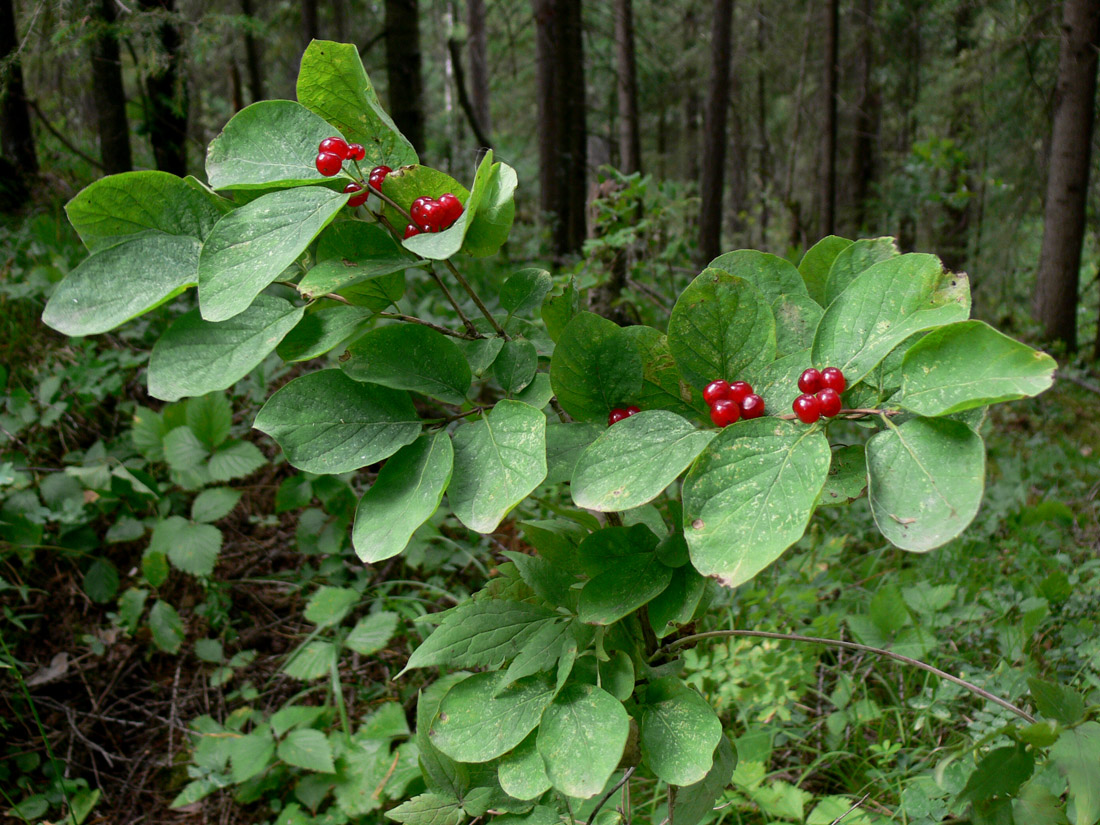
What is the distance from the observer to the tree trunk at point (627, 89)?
7047 millimetres

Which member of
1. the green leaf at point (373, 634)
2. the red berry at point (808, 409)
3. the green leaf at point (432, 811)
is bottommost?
the green leaf at point (373, 634)

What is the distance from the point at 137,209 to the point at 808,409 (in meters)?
0.75

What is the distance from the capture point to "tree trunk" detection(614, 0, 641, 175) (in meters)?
7.05

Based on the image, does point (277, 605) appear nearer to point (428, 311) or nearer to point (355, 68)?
point (428, 311)

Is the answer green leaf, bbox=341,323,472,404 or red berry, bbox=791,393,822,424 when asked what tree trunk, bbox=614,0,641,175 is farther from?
red berry, bbox=791,393,822,424

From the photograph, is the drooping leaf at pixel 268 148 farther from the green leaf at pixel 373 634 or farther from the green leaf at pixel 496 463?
the green leaf at pixel 373 634

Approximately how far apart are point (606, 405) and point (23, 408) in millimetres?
2894

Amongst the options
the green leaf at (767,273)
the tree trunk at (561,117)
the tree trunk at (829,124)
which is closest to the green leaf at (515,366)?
the green leaf at (767,273)

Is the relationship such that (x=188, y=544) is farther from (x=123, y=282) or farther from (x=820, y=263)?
(x=820, y=263)

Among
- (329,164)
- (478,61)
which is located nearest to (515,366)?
(329,164)

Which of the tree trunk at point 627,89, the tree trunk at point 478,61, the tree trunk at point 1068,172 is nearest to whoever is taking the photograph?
A: the tree trunk at point 1068,172

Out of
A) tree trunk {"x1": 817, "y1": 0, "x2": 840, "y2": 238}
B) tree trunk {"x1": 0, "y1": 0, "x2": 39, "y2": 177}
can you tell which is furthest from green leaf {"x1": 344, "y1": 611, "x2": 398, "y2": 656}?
tree trunk {"x1": 817, "y1": 0, "x2": 840, "y2": 238}

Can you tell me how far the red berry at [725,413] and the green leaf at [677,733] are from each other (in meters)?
0.36

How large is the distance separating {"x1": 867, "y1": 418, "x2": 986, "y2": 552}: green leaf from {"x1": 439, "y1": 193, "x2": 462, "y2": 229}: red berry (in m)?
0.51
